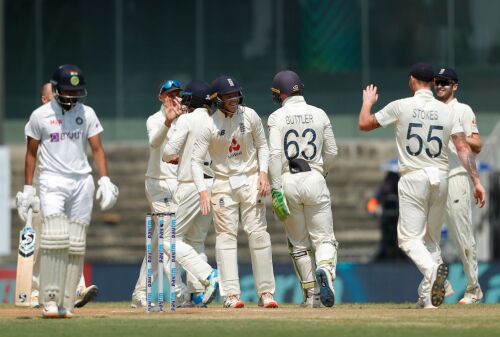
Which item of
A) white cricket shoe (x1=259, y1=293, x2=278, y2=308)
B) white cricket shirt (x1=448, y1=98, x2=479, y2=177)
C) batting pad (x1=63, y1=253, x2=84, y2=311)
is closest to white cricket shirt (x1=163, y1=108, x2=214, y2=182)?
white cricket shoe (x1=259, y1=293, x2=278, y2=308)

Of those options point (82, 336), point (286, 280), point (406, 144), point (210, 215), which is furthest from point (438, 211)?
point (286, 280)

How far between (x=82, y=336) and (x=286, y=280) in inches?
362

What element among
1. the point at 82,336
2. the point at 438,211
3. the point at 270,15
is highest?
the point at 270,15

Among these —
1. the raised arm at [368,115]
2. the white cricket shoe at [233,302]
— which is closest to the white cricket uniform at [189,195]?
the white cricket shoe at [233,302]

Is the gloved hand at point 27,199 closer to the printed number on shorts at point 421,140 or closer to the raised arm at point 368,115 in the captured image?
the raised arm at point 368,115

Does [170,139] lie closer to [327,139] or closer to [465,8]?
[327,139]

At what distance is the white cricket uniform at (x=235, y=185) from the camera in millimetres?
14289

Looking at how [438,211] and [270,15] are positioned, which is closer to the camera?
[438,211]

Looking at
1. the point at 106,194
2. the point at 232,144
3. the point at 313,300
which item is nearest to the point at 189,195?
the point at 232,144

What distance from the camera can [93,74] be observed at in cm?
2783

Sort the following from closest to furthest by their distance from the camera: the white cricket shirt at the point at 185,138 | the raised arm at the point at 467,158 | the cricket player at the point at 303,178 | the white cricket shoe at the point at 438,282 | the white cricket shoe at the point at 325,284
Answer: the white cricket shoe at the point at 438,282, the white cricket shoe at the point at 325,284, the cricket player at the point at 303,178, the raised arm at the point at 467,158, the white cricket shirt at the point at 185,138

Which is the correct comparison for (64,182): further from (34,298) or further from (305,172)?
(34,298)

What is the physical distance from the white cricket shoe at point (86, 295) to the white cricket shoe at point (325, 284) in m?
1.96

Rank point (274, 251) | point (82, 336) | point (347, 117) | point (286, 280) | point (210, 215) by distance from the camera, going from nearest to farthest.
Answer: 1. point (82, 336)
2. point (210, 215)
3. point (286, 280)
4. point (274, 251)
5. point (347, 117)
